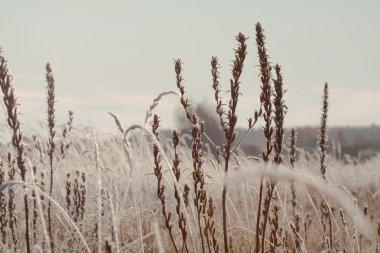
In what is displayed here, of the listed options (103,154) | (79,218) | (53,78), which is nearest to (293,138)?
(53,78)

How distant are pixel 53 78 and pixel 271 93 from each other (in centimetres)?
167

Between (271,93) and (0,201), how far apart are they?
83.4 inches

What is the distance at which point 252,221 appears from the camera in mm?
7043


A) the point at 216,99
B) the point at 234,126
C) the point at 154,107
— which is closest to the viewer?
the point at 234,126

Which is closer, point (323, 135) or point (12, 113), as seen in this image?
point (12, 113)

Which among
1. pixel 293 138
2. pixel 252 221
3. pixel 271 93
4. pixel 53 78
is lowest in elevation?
pixel 252 221

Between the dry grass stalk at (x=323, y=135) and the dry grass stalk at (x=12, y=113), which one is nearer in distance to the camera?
the dry grass stalk at (x=12, y=113)

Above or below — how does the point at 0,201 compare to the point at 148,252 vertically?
above

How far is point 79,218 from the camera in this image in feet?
14.3

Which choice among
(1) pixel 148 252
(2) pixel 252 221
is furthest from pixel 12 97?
(2) pixel 252 221

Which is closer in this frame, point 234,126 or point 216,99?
point 234,126

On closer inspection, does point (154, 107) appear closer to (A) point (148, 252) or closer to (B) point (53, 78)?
(B) point (53, 78)

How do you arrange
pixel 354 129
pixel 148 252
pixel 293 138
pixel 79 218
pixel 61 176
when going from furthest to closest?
pixel 354 129 < pixel 61 176 < pixel 148 252 < pixel 79 218 < pixel 293 138

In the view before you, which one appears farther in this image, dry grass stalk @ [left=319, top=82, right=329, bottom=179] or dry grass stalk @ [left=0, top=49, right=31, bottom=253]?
dry grass stalk @ [left=319, top=82, right=329, bottom=179]
